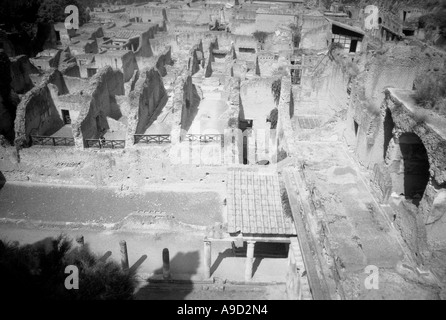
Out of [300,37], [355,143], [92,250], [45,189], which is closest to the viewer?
[92,250]

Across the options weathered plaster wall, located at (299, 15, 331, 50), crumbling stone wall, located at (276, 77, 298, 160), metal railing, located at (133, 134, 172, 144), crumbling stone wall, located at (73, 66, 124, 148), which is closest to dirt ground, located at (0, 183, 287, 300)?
metal railing, located at (133, 134, 172, 144)

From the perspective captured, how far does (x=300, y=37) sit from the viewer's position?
109ft

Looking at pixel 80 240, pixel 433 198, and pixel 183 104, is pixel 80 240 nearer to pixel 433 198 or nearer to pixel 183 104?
pixel 183 104

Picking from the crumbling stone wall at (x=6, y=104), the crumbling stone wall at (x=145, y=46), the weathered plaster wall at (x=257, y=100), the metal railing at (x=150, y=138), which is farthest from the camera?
the crumbling stone wall at (x=145, y=46)

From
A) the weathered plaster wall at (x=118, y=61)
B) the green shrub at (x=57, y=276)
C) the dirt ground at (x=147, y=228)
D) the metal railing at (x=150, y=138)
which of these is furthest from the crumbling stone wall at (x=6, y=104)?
the green shrub at (x=57, y=276)

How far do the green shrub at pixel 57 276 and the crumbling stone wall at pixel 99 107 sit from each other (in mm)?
5878

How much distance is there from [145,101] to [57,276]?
11370mm

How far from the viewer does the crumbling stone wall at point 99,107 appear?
17.0 metres

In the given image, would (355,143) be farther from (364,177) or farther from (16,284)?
(16,284)

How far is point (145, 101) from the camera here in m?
20.0

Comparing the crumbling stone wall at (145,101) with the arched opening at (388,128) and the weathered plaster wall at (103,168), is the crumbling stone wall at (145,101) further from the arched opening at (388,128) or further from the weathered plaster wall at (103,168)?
the arched opening at (388,128)

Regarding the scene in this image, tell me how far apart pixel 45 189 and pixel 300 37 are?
82.0ft
